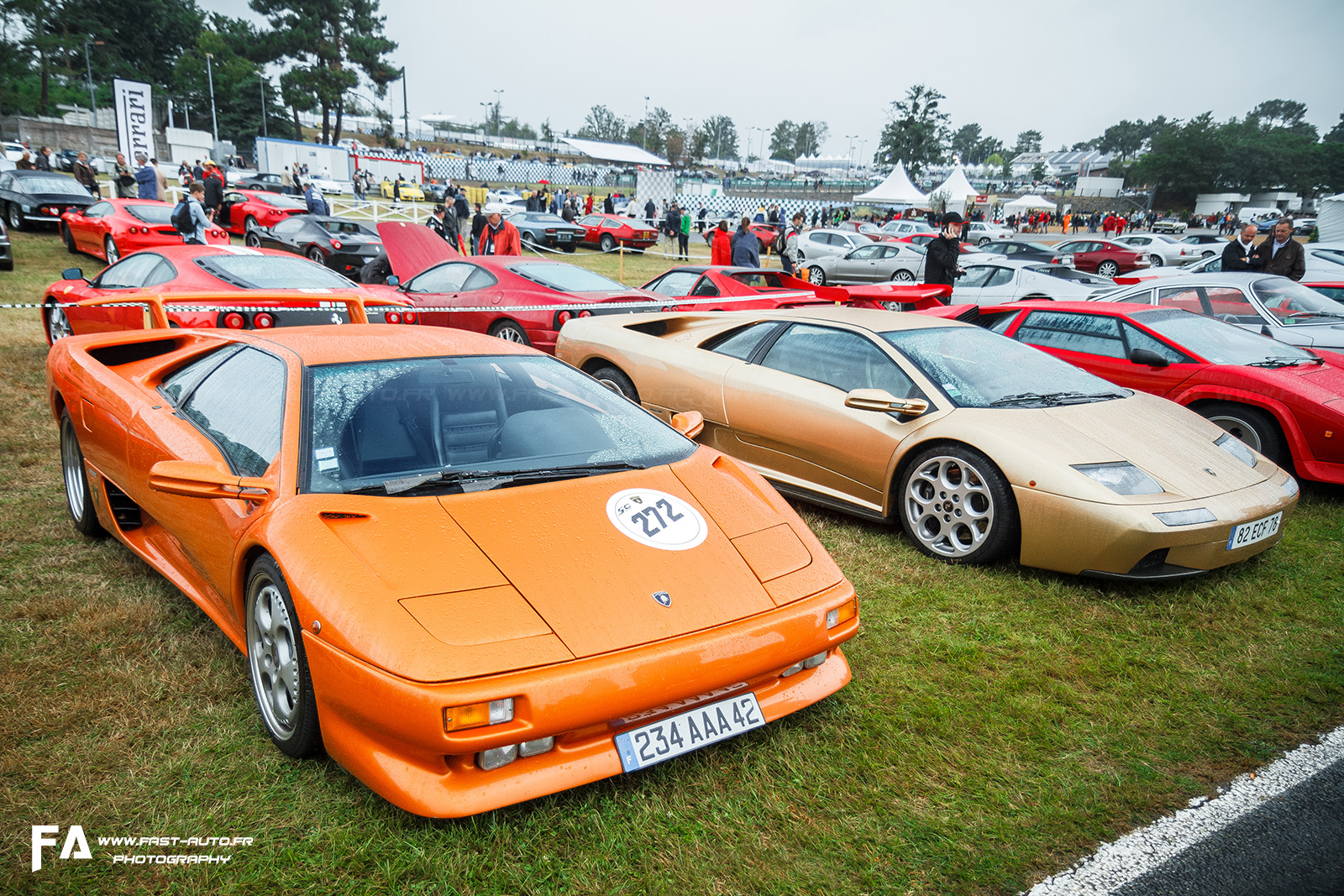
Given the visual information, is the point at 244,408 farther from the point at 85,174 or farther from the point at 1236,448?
the point at 85,174

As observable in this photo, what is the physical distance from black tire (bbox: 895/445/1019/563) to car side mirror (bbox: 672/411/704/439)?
4.57 ft

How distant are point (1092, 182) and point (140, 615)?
101396mm

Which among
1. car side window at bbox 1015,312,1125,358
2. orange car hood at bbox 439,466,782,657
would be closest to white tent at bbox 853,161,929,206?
car side window at bbox 1015,312,1125,358

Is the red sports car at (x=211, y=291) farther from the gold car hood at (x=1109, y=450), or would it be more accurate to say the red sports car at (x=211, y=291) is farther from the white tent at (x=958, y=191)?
the white tent at (x=958, y=191)

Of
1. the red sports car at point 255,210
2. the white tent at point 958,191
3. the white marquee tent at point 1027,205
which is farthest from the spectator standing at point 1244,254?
the white marquee tent at point 1027,205

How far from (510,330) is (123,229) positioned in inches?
314

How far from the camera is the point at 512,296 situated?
25.2 feet

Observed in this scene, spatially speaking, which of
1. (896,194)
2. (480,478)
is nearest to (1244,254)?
(480,478)

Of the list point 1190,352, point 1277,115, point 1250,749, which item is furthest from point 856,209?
point 1277,115

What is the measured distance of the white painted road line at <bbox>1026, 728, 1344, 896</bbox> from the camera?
1.98m

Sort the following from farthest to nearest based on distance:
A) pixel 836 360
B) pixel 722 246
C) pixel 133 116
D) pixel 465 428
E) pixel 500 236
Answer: pixel 133 116, pixel 722 246, pixel 500 236, pixel 836 360, pixel 465 428

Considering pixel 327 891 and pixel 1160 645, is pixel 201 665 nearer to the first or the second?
pixel 327 891

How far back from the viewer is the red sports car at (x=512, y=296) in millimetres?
7422

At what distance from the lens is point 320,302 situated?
5738mm
